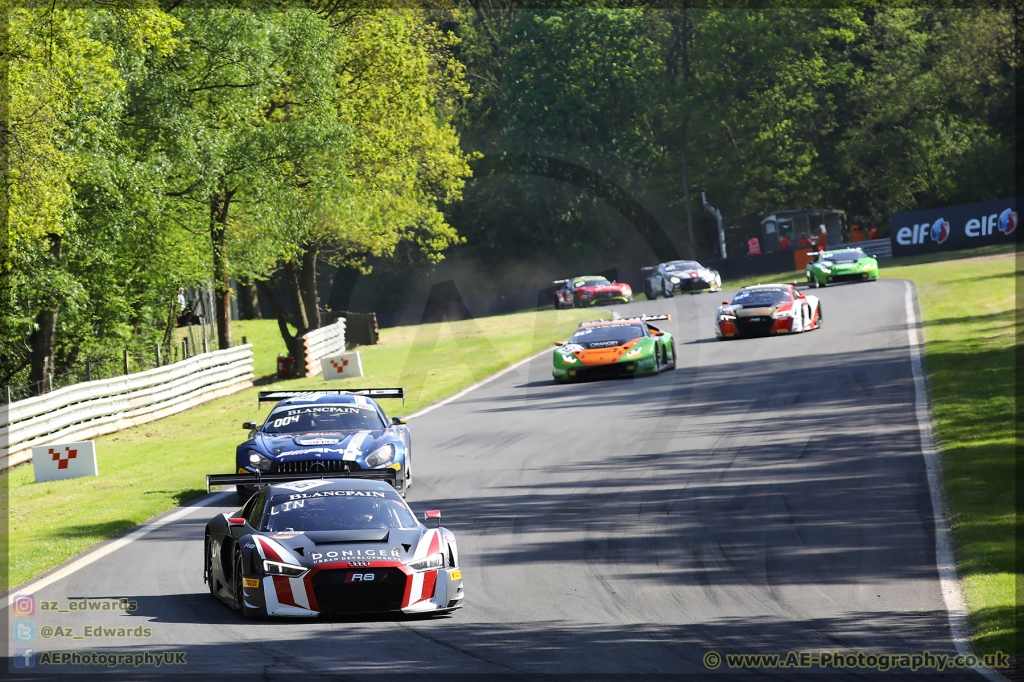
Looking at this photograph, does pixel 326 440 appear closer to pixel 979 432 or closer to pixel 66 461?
pixel 66 461

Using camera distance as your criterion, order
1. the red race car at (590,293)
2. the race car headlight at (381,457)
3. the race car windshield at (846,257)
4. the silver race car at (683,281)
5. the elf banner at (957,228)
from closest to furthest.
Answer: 1. the race car headlight at (381,457)
2. the race car windshield at (846,257)
3. the silver race car at (683,281)
4. the red race car at (590,293)
5. the elf banner at (957,228)

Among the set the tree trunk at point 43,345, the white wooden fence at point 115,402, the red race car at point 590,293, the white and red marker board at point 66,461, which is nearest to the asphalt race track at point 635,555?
the white and red marker board at point 66,461

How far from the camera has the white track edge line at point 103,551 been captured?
11.0 metres

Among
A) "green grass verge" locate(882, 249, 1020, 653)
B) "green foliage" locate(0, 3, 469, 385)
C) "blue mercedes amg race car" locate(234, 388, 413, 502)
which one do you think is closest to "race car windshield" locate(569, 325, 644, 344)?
"green grass verge" locate(882, 249, 1020, 653)

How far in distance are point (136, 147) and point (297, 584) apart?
23383 mm

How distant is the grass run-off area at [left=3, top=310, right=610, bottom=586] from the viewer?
559 inches

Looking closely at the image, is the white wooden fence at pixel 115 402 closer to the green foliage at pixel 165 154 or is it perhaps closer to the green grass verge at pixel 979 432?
the green foliage at pixel 165 154

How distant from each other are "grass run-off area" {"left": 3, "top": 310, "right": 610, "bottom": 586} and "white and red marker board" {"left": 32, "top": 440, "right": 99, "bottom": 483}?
15 cm

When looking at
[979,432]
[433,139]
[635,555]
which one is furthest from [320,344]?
[635,555]

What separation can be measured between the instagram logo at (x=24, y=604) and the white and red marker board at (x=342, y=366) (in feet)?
70.0

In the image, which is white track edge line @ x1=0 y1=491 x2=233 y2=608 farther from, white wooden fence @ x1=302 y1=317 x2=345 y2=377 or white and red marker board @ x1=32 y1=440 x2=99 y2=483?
white wooden fence @ x1=302 y1=317 x2=345 y2=377

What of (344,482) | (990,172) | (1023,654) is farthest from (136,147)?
(990,172)

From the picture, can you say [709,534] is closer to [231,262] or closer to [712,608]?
[712,608]

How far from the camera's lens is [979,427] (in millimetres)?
17344
